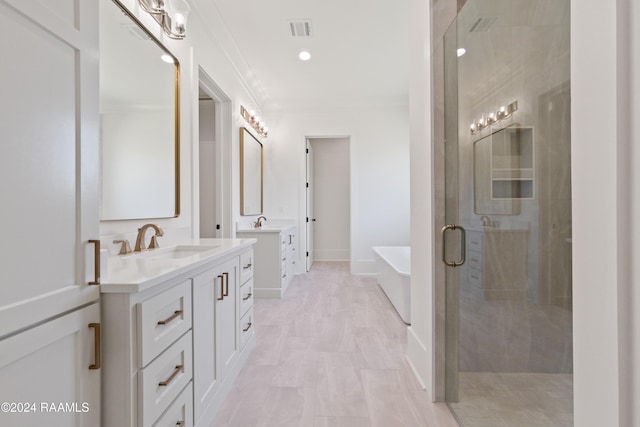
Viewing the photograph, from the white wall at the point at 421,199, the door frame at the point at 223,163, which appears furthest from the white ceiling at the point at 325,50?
the white wall at the point at 421,199

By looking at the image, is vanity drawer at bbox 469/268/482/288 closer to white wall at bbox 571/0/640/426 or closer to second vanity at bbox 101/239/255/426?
white wall at bbox 571/0/640/426

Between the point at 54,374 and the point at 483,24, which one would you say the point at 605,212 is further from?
the point at 54,374

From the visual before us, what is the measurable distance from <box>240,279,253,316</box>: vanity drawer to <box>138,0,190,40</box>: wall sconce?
1770mm

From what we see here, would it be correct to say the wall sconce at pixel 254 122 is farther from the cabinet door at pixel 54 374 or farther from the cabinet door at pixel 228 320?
the cabinet door at pixel 54 374

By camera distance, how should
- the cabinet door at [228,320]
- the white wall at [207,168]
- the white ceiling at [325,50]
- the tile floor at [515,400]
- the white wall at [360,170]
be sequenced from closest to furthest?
1. the tile floor at [515,400]
2. the cabinet door at [228,320]
3. the white ceiling at [325,50]
4. the white wall at [207,168]
5. the white wall at [360,170]

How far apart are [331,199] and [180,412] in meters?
5.61

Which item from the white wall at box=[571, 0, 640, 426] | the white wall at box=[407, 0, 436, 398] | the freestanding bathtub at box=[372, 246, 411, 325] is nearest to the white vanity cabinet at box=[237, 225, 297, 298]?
the freestanding bathtub at box=[372, 246, 411, 325]

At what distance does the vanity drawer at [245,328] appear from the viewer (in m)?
2.08

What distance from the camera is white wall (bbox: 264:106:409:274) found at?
5074 millimetres

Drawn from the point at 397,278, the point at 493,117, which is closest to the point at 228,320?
the point at 493,117

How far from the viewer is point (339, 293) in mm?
3967

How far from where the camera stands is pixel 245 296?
2193mm

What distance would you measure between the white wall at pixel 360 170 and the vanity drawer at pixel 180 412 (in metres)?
3.82

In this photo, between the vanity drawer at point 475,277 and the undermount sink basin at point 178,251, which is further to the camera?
the undermount sink basin at point 178,251
